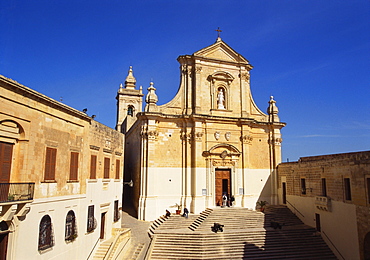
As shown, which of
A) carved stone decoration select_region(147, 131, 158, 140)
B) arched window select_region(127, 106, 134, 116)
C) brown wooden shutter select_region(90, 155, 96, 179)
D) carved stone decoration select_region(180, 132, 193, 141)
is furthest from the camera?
arched window select_region(127, 106, 134, 116)

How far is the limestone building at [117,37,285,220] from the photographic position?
23.3 m

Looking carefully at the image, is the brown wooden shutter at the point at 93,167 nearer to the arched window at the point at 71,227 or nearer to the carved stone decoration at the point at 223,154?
the arched window at the point at 71,227

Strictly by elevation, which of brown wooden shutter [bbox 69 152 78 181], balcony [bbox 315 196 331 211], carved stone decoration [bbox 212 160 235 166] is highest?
carved stone decoration [bbox 212 160 235 166]

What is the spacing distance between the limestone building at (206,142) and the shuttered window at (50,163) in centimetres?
1085

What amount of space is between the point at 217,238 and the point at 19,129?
532 inches

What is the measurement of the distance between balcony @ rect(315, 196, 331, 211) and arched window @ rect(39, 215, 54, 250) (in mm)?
16743

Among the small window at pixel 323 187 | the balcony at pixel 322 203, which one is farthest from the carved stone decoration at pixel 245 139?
the balcony at pixel 322 203

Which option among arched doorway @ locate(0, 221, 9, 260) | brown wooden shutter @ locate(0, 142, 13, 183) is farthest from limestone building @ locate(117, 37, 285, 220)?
brown wooden shutter @ locate(0, 142, 13, 183)

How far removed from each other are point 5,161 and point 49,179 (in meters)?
2.34

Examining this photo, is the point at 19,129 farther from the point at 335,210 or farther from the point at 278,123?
the point at 278,123

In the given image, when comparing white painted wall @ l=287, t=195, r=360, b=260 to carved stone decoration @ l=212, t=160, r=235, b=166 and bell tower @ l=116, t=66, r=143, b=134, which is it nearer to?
carved stone decoration @ l=212, t=160, r=235, b=166

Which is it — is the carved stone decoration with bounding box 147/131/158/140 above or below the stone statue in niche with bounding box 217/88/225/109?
below

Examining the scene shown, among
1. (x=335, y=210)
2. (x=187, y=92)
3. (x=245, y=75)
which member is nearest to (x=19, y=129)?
(x=187, y=92)

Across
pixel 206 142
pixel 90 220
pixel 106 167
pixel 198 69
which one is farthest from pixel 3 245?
pixel 198 69
